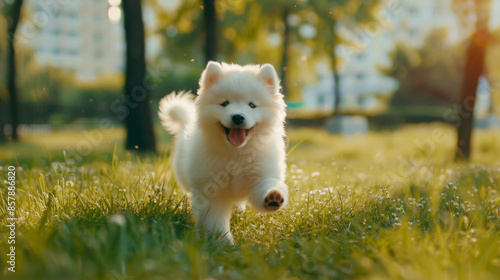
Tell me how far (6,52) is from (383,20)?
14886 mm

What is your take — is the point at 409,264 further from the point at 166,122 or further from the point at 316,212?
the point at 166,122

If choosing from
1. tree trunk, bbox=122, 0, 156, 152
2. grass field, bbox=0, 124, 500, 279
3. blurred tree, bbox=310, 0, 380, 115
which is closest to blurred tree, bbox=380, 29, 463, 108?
blurred tree, bbox=310, 0, 380, 115

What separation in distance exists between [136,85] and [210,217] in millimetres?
5154

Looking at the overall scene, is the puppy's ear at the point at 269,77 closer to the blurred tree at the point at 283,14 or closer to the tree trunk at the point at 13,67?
the tree trunk at the point at 13,67

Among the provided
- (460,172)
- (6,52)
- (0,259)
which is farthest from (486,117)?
(0,259)

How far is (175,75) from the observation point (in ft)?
86.9

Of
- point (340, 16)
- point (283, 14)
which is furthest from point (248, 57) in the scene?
point (340, 16)

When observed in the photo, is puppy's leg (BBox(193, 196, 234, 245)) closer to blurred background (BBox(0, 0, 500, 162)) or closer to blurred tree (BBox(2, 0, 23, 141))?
blurred background (BBox(0, 0, 500, 162))

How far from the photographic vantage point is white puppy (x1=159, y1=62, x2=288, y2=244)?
306 cm

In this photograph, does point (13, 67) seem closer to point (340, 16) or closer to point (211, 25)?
point (211, 25)

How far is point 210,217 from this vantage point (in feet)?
10.4

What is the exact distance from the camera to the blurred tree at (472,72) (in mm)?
7973

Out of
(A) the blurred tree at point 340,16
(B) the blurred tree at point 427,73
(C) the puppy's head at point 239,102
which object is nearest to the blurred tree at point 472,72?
(C) the puppy's head at point 239,102

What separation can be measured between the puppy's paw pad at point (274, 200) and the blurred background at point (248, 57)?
144 centimetres
